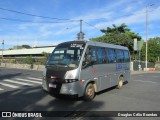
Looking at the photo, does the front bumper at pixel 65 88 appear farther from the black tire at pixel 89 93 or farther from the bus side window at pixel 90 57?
the bus side window at pixel 90 57

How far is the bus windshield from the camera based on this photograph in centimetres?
961

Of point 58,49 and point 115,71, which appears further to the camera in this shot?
point 115,71

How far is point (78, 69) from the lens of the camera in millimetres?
9344

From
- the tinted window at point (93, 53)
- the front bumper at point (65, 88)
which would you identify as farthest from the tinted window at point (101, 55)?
the front bumper at point (65, 88)

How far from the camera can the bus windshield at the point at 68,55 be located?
31.5ft

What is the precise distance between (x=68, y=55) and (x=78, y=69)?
933 mm

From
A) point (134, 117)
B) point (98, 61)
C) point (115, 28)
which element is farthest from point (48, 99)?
point (115, 28)

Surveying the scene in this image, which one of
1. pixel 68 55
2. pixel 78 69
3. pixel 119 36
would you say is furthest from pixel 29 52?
pixel 78 69

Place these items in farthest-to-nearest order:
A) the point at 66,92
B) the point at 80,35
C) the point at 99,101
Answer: the point at 80,35 → the point at 99,101 → the point at 66,92

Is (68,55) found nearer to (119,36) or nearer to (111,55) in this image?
(111,55)

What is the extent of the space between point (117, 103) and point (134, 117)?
2082mm

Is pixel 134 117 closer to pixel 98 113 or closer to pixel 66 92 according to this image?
pixel 98 113

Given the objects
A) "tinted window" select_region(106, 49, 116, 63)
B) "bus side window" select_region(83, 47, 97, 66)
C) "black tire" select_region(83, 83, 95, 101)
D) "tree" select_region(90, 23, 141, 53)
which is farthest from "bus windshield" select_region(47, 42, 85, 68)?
"tree" select_region(90, 23, 141, 53)

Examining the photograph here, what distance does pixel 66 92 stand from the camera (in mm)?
9102
